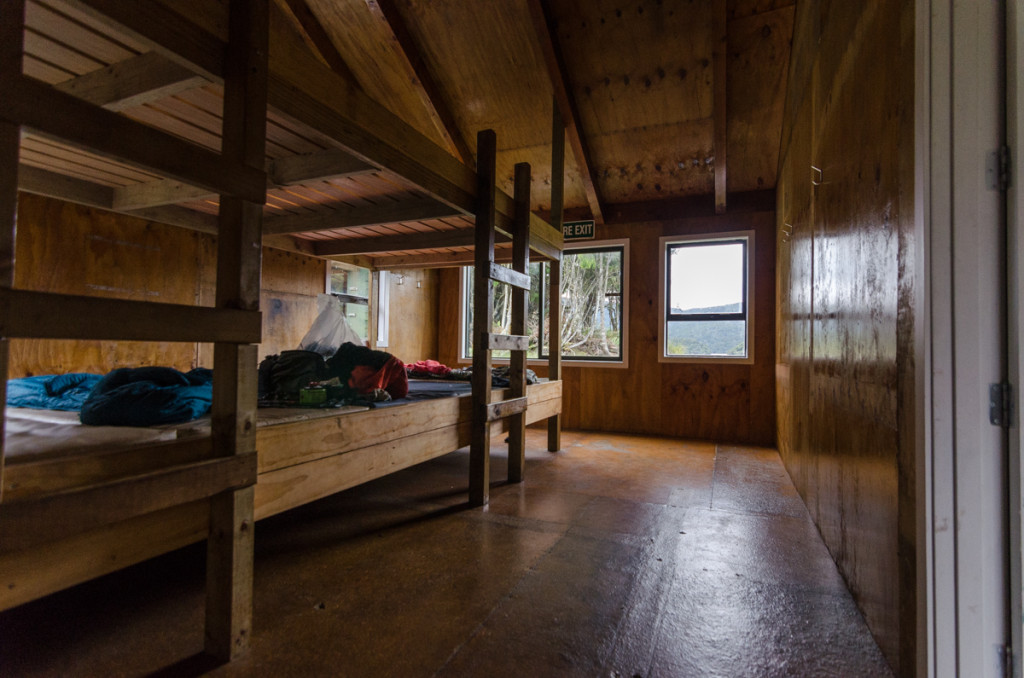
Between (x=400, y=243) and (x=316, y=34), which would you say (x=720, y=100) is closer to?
(x=400, y=243)

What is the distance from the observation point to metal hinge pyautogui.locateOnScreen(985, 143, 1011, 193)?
46.2 inches

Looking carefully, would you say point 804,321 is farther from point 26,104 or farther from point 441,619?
point 26,104

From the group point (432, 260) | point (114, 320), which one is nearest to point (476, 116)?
point (432, 260)

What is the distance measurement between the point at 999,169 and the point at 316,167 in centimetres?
274

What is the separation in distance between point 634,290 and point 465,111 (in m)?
2.63

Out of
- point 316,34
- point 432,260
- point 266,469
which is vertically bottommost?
point 266,469

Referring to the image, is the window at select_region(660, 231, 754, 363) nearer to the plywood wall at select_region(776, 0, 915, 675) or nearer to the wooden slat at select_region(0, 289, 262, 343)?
the plywood wall at select_region(776, 0, 915, 675)

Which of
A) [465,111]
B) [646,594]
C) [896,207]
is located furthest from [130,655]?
[465,111]

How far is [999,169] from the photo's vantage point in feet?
3.88

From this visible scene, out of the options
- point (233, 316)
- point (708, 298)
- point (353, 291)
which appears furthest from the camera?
point (353, 291)

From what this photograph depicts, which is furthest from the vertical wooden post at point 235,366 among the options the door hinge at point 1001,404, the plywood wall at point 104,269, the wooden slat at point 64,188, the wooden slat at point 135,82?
the plywood wall at point 104,269

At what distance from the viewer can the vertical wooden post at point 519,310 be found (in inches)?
136

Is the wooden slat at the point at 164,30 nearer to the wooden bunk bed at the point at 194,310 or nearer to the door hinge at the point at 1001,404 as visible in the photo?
the wooden bunk bed at the point at 194,310

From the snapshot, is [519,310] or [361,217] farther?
[361,217]
